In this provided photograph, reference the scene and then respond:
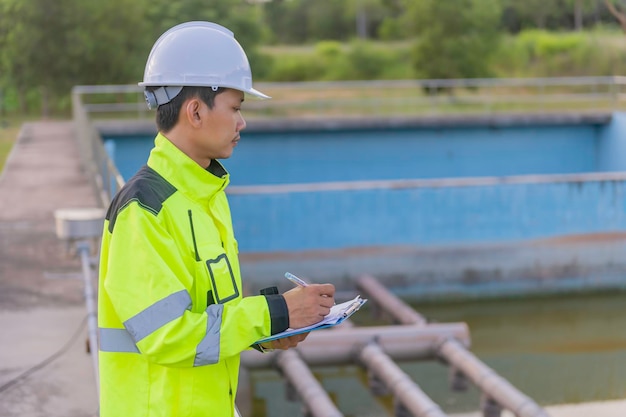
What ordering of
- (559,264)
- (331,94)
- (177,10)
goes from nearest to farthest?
(559,264) → (177,10) → (331,94)

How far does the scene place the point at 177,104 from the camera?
6.86 ft

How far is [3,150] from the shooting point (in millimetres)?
20672

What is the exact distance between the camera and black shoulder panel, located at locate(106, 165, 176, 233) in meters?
1.98

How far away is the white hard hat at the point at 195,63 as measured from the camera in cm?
206

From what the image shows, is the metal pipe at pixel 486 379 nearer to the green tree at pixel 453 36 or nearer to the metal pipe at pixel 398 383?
the metal pipe at pixel 398 383

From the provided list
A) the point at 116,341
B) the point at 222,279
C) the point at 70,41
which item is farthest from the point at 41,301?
the point at 70,41

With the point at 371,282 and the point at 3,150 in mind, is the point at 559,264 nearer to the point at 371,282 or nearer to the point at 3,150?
the point at 371,282

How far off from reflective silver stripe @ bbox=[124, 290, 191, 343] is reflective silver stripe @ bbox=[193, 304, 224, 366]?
0.07m

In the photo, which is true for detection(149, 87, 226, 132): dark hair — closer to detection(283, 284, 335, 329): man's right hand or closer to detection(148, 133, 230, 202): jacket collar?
detection(148, 133, 230, 202): jacket collar

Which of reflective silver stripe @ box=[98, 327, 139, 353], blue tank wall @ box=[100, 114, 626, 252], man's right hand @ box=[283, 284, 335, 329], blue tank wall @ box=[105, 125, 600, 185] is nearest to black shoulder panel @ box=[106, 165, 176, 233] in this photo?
reflective silver stripe @ box=[98, 327, 139, 353]

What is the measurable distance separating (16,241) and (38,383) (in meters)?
4.73

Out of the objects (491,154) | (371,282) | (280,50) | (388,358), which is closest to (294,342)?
(388,358)

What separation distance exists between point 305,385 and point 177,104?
648 centimetres

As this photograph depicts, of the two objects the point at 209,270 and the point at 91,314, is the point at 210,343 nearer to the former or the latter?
the point at 209,270
